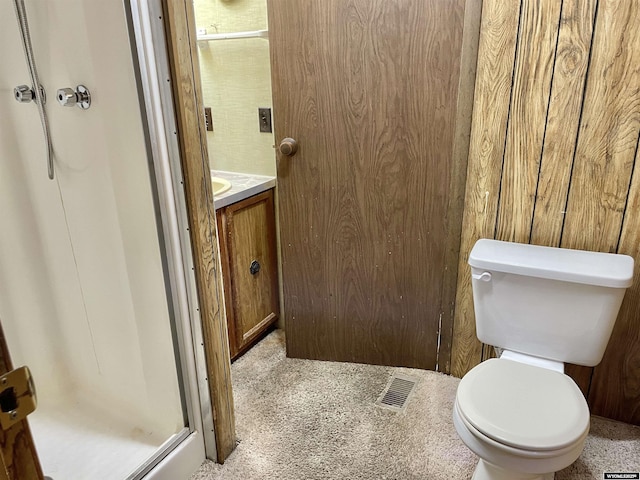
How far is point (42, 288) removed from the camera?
5.80 feet

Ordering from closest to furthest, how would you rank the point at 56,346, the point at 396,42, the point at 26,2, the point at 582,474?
the point at 26,2, the point at 582,474, the point at 396,42, the point at 56,346

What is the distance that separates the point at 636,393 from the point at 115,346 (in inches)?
74.4

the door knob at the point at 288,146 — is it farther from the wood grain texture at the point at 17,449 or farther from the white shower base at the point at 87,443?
the wood grain texture at the point at 17,449

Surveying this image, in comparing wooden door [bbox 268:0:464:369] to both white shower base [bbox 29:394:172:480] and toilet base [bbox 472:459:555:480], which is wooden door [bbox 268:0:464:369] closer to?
toilet base [bbox 472:459:555:480]

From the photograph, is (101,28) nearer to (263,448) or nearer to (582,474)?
(263,448)

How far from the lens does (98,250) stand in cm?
157

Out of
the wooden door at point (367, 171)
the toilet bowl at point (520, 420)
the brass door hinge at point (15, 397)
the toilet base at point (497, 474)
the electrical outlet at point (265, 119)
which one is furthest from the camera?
the electrical outlet at point (265, 119)

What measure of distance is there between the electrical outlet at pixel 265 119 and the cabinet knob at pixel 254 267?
61 centimetres

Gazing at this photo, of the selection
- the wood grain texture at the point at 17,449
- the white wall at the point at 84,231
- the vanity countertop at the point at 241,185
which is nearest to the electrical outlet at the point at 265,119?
the vanity countertop at the point at 241,185

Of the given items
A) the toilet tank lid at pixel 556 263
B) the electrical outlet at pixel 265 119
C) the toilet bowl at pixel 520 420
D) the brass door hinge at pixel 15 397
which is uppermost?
the electrical outlet at pixel 265 119

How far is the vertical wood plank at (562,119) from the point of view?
4.87 feet

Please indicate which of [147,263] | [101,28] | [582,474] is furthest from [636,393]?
[101,28]

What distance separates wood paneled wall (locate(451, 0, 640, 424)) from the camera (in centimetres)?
149

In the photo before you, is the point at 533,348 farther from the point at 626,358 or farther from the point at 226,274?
the point at 226,274
